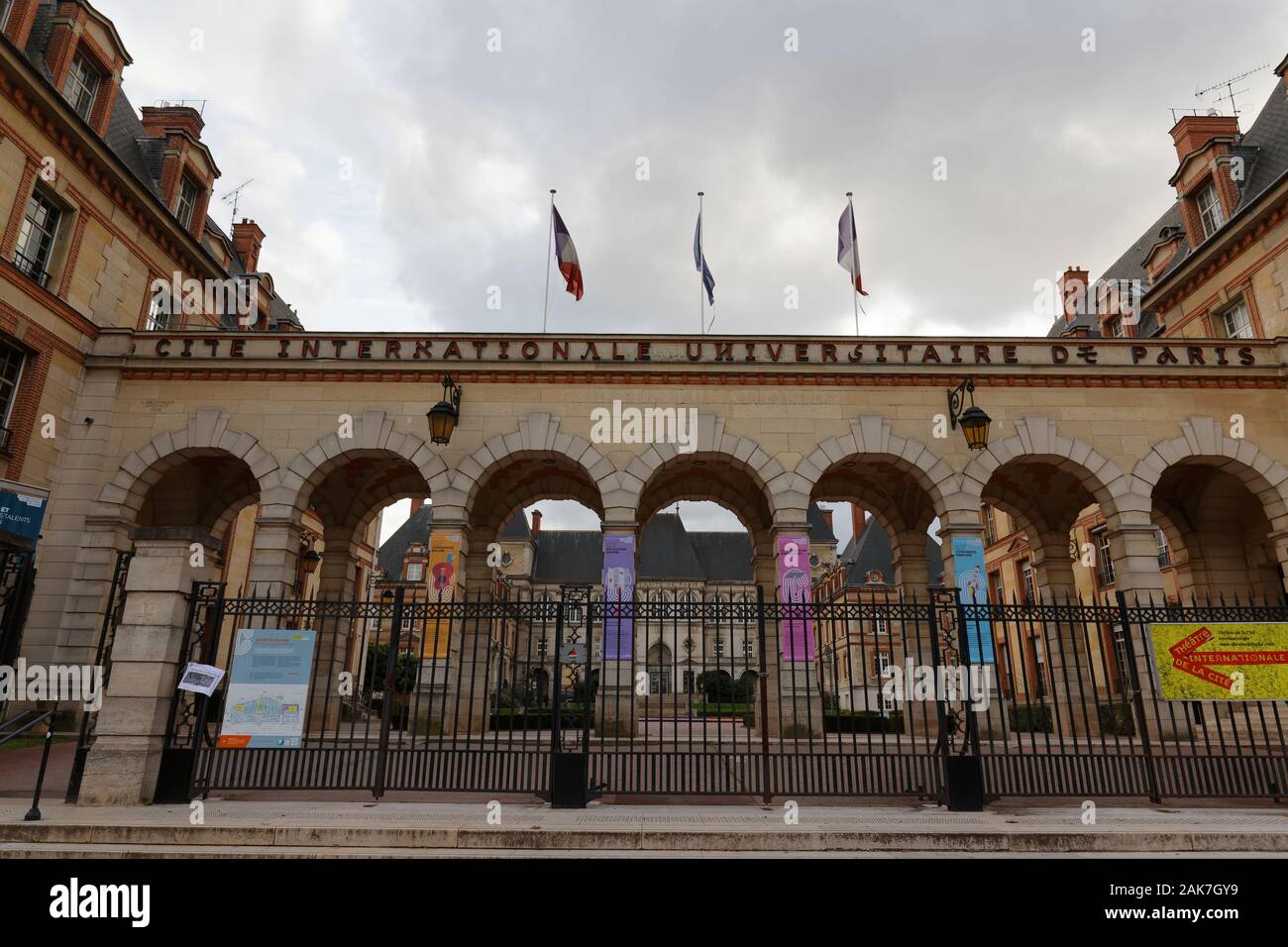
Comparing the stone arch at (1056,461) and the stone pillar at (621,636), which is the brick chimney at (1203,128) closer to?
the stone arch at (1056,461)

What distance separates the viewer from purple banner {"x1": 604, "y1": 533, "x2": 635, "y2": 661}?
1570 centimetres

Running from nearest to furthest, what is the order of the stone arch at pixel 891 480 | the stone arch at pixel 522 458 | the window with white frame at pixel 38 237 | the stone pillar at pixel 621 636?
the stone pillar at pixel 621 636 → the window with white frame at pixel 38 237 → the stone arch at pixel 522 458 → the stone arch at pixel 891 480

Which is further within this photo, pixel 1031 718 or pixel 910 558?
pixel 910 558

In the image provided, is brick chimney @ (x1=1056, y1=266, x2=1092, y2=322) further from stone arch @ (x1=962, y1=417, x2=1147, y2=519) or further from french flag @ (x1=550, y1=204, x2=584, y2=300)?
french flag @ (x1=550, y1=204, x2=584, y2=300)

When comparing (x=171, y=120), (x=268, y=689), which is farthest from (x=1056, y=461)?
(x=171, y=120)

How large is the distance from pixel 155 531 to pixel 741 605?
7.80 metres

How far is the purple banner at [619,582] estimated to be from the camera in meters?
15.7

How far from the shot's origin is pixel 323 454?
1731cm

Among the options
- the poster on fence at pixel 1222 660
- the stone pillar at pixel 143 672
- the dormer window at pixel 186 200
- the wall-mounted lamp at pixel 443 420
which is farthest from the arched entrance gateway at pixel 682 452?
the dormer window at pixel 186 200

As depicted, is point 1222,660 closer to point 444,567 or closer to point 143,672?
point 444,567

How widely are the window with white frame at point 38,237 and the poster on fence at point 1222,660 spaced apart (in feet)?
76.7

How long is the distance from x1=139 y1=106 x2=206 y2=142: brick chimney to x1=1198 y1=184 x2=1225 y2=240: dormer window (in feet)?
103

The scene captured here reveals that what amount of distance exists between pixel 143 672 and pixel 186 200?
773 inches

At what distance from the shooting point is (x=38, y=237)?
17000mm
